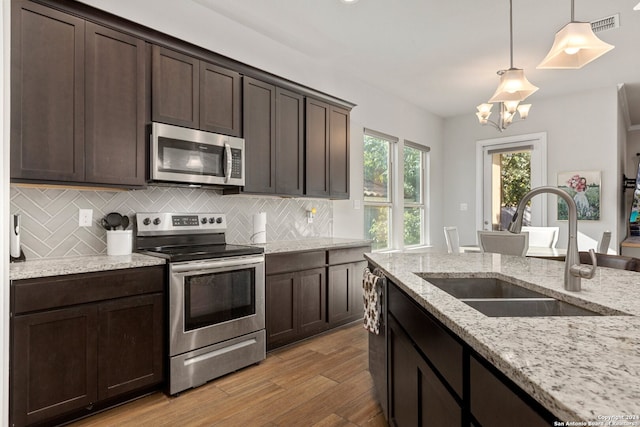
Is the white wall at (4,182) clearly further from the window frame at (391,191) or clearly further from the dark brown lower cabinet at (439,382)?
the window frame at (391,191)

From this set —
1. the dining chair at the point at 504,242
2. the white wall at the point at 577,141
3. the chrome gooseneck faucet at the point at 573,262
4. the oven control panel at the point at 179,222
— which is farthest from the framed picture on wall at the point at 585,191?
the oven control panel at the point at 179,222

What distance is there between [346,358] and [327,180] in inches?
70.4

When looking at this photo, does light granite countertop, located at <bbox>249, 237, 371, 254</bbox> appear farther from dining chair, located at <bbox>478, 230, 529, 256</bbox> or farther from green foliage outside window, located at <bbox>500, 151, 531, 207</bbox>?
green foliage outside window, located at <bbox>500, 151, 531, 207</bbox>

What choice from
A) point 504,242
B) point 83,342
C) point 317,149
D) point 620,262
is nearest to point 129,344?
point 83,342

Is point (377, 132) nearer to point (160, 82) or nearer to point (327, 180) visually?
point (327, 180)

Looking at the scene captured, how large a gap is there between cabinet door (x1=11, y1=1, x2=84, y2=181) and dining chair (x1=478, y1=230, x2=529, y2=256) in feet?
10.5

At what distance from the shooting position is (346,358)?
2.96 meters

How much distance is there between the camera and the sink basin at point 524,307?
1326mm

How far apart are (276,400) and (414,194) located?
4.40m

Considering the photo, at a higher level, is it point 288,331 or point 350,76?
point 350,76

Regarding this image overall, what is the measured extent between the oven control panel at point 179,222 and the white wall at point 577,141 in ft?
15.1

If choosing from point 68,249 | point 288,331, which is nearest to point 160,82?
point 68,249

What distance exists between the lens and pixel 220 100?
9.59 ft

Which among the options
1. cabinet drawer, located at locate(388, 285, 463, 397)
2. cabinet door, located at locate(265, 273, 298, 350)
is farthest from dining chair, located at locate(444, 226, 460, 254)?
cabinet drawer, located at locate(388, 285, 463, 397)
